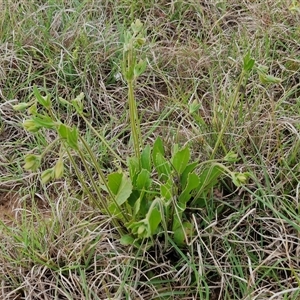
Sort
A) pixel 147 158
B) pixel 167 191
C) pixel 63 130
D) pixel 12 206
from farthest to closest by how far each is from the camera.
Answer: pixel 12 206
pixel 147 158
pixel 167 191
pixel 63 130

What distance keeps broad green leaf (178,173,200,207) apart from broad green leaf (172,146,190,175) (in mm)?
46

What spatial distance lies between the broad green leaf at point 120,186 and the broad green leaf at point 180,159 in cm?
11

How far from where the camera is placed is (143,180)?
1319 millimetres

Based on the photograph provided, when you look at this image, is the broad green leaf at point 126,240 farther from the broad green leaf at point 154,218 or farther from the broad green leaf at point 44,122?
the broad green leaf at point 44,122

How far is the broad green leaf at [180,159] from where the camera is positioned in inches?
51.9

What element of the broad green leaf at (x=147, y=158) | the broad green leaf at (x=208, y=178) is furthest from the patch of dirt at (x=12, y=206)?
the broad green leaf at (x=208, y=178)

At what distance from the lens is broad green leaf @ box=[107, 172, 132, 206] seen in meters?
1.30

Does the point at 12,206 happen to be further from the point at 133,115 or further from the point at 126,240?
the point at 133,115

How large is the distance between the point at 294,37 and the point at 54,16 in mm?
817

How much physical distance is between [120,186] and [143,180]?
→ 0.05 m

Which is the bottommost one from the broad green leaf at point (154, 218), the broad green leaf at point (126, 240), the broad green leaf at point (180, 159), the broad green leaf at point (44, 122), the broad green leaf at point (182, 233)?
the broad green leaf at point (126, 240)

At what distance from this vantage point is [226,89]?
5.71ft

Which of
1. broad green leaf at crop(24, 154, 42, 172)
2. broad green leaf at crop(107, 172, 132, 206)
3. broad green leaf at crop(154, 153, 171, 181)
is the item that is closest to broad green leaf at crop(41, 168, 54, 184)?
broad green leaf at crop(24, 154, 42, 172)

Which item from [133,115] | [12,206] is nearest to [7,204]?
[12,206]
